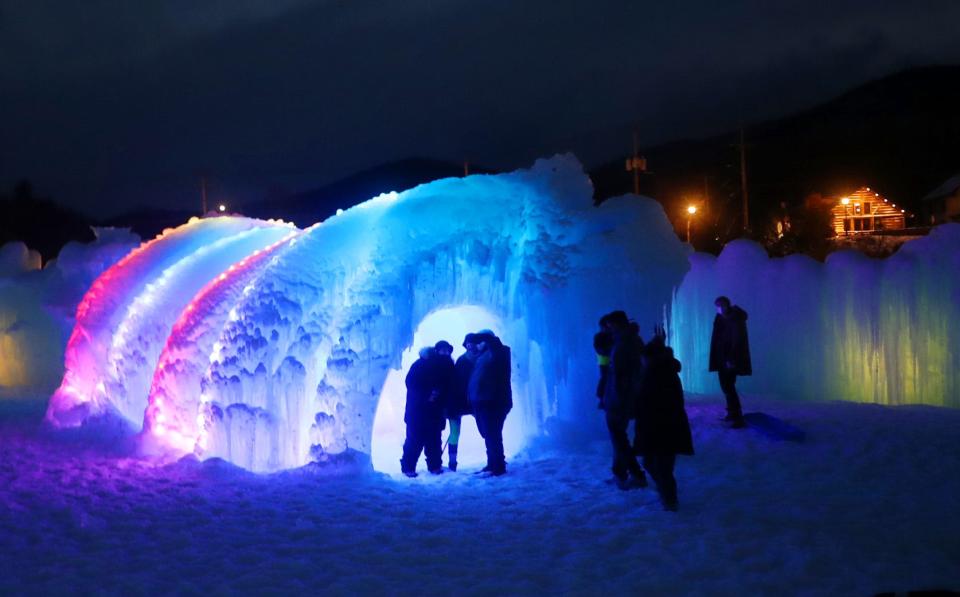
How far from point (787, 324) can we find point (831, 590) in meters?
10.1

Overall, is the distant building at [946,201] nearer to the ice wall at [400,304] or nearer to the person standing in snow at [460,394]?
the ice wall at [400,304]

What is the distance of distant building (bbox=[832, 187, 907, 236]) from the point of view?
38.6 metres

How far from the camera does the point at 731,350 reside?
10.5m

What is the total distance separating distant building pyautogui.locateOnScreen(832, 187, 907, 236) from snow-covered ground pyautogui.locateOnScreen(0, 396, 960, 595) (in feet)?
102

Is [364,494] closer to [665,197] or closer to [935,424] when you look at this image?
[935,424]

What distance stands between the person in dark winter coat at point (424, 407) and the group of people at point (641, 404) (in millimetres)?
1920

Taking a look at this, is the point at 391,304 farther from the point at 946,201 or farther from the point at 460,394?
the point at 946,201

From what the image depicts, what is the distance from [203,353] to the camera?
430 inches

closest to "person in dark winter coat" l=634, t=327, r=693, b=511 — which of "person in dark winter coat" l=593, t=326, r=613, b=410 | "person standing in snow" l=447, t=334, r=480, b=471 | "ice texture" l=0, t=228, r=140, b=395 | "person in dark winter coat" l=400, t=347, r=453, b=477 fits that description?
"person in dark winter coat" l=593, t=326, r=613, b=410

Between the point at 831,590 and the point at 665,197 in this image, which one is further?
the point at 665,197

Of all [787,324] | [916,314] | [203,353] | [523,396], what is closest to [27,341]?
[203,353]

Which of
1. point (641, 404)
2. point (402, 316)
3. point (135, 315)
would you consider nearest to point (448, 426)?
point (402, 316)

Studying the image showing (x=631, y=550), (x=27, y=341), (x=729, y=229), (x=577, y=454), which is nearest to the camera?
(x=631, y=550)

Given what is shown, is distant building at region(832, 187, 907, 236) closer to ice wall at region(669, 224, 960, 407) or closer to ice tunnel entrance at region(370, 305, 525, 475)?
ice wall at region(669, 224, 960, 407)
